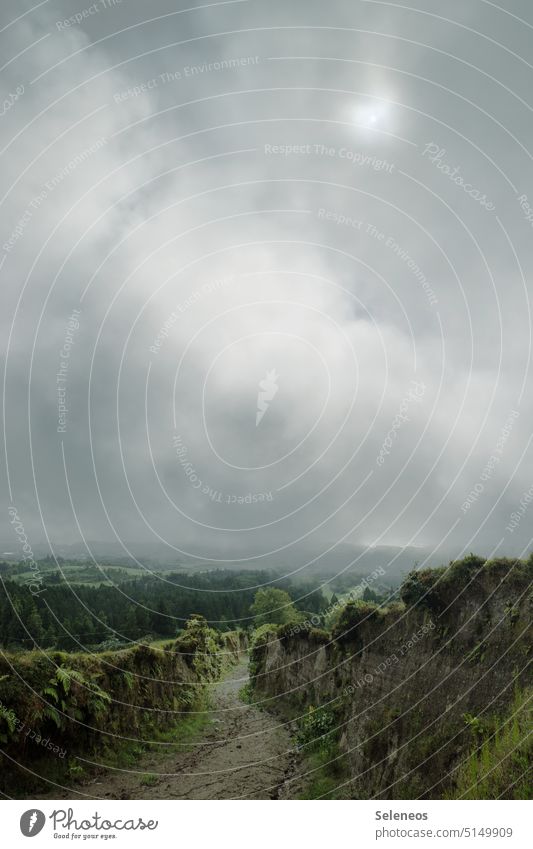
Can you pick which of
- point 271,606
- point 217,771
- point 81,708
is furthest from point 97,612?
point 271,606

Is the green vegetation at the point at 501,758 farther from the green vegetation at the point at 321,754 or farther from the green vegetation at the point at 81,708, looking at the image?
the green vegetation at the point at 81,708

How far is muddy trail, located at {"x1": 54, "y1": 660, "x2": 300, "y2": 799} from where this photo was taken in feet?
46.6

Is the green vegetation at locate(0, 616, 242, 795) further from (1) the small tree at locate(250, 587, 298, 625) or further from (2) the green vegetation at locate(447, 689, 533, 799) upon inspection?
(1) the small tree at locate(250, 587, 298, 625)

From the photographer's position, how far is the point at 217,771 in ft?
52.6

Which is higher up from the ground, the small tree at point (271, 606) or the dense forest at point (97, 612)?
the dense forest at point (97, 612)

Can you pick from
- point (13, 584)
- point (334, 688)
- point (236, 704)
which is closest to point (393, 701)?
point (334, 688)
